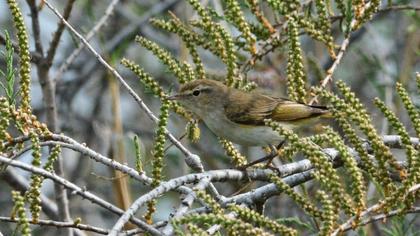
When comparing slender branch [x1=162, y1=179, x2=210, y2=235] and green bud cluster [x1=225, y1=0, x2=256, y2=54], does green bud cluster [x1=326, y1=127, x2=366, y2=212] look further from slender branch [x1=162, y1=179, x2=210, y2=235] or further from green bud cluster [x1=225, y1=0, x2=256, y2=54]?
green bud cluster [x1=225, y1=0, x2=256, y2=54]

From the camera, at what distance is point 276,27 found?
3.69 m

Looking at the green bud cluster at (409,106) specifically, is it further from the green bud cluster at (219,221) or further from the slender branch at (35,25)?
the slender branch at (35,25)

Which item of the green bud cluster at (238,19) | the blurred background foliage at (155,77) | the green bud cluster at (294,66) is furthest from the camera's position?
the blurred background foliage at (155,77)

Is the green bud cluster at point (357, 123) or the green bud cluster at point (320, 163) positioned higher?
the green bud cluster at point (357, 123)

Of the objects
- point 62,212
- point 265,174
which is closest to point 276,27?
point 265,174

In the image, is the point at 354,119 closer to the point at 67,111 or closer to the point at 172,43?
the point at 67,111

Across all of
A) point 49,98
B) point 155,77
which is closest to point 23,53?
point 49,98

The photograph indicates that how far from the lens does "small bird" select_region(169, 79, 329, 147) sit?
3.89 m

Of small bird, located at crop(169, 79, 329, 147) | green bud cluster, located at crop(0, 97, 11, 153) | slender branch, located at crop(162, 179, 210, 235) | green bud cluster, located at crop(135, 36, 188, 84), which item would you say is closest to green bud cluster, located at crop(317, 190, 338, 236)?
slender branch, located at crop(162, 179, 210, 235)

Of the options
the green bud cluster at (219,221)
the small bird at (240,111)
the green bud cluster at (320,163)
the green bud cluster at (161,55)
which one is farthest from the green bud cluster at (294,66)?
the green bud cluster at (219,221)

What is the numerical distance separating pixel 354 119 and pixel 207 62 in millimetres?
5656

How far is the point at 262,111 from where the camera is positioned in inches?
165

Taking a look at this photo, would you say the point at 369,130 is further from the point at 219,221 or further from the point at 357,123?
the point at 219,221

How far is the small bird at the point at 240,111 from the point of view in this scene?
3889mm
